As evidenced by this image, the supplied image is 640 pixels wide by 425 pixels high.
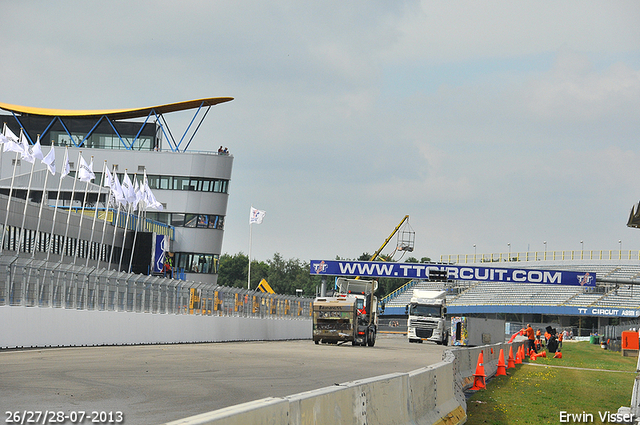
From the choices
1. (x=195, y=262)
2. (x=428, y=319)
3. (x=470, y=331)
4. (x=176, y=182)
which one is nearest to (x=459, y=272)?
(x=470, y=331)

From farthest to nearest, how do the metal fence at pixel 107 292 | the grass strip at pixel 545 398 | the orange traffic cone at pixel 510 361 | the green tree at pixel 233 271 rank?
the green tree at pixel 233 271 < the orange traffic cone at pixel 510 361 < the metal fence at pixel 107 292 < the grass strip at pixel 545 398

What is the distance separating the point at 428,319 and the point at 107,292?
108ft

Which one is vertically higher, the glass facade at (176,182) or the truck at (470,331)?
the glass facade at (176,182)

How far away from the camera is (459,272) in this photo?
67.9 m

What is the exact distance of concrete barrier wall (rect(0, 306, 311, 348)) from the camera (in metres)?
23.5

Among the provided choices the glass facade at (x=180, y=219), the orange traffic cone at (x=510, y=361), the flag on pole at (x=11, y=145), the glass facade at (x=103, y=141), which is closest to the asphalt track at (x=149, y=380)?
the orange traffic cone at (x=510, y=361)

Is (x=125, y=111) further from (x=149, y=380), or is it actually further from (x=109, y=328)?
(x=149, y=380)

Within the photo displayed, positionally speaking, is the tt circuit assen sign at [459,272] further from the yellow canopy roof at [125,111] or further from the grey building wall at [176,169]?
the yellow canopy roof at [125,111]

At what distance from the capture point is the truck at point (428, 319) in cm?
5731

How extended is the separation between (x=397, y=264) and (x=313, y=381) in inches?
2070

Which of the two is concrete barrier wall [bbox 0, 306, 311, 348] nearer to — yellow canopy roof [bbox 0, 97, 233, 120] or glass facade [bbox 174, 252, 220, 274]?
glass facade [bbox 174, 252, 220, 274]

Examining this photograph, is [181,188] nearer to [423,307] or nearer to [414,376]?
[423,307]

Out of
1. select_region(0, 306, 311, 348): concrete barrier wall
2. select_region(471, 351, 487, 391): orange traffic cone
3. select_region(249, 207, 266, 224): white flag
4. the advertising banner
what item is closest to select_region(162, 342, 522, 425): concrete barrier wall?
select_region(471, 351, 487, 391): orange traffic cone

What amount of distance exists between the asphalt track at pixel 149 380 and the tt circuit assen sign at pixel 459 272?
146 ft
